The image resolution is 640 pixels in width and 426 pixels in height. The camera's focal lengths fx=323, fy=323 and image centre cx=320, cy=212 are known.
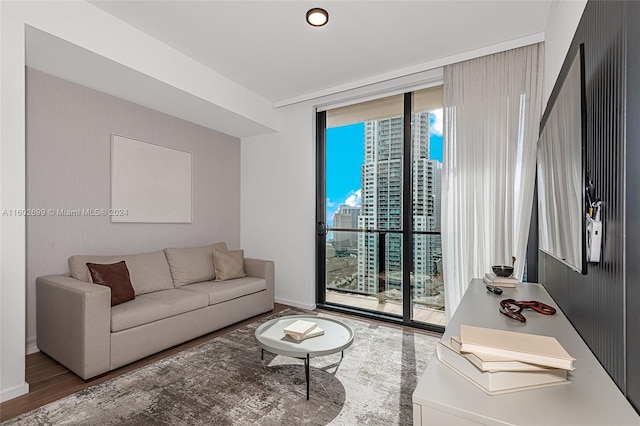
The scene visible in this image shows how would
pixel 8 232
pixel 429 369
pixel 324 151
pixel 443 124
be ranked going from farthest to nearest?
pixel 324 151
pixel 443 124
pixel 8 232
pixel 429 369

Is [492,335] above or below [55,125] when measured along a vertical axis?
below

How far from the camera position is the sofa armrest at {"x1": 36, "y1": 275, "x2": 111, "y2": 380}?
2246mm

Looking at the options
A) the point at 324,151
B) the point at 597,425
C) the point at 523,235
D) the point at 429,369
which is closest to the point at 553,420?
the point at 597,425

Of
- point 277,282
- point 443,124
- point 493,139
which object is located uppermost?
point 443,124

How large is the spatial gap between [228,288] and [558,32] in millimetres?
3436

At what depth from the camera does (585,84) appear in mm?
1226

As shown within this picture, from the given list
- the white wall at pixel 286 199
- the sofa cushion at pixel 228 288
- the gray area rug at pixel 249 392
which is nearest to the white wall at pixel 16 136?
the gray area rug at pixel 249 392

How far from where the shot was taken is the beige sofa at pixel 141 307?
229 cm

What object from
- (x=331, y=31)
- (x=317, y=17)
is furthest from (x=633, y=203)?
(x=331, y=31)

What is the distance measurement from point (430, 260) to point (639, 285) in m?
2.77

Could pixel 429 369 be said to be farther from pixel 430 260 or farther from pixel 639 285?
pixel 430 260

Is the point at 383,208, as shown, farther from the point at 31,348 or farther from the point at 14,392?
the point at 31,348

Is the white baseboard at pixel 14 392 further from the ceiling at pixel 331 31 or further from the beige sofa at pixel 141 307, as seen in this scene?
the ceiling at pixel 331 31

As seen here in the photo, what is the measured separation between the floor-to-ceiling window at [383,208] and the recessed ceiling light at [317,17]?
1.48 meters
